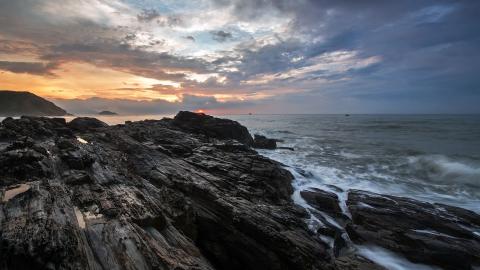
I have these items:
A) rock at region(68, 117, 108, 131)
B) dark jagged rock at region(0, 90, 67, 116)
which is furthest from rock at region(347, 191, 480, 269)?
dark jagged rock at region(0, 90, 67, 116)

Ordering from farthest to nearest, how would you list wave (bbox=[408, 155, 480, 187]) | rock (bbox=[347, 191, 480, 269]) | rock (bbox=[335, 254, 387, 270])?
wave (bbox=[408, 155, 480, 187]) < rock (bbox=[347, 191, 480, 269]) < rock (bbox=[335, 254, 387, 270])

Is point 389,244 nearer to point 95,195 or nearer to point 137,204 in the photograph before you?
point 137,204

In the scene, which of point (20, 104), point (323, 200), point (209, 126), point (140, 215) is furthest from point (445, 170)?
point (20, 104)

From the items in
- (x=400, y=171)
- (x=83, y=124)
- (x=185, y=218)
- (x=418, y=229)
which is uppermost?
(x=83, y=124)

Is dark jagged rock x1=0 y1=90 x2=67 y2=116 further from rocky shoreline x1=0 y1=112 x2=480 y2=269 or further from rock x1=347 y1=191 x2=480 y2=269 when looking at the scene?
rock x1=347 y1=191 x2=480 y2=269

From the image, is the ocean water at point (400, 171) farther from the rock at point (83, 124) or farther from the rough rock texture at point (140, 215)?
the rock at point (83, 124)

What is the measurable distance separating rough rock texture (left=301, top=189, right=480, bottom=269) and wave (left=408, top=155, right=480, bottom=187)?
1218cm

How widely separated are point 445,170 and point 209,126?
26.5 metres

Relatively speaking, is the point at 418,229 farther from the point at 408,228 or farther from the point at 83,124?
the point at 83,124

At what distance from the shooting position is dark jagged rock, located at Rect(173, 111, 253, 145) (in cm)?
3469

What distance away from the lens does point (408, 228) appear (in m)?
13.6

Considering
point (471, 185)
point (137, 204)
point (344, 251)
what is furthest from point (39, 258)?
point (471, 185)

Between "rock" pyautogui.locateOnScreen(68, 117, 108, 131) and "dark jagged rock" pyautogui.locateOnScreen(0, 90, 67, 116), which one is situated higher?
"dark jagged rock" pyautogui.locateOnScreen(0, 90, 67, 116)

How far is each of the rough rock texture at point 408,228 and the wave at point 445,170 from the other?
12.2 m
